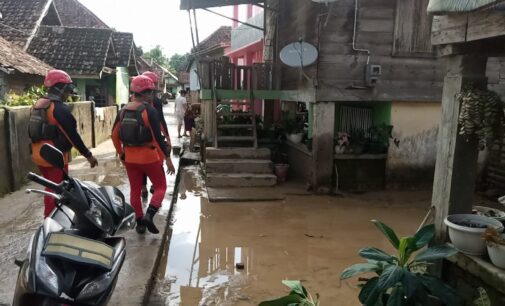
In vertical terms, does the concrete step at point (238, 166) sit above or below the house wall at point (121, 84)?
below

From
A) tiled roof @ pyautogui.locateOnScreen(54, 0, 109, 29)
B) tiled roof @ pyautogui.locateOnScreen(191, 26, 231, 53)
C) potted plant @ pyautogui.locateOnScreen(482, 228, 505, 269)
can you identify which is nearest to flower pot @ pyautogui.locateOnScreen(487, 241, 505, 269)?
potted plant @ pyautogui.locateOnScreen(482, 228, 505, 269)

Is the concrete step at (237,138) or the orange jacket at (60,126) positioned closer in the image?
the orange jacket at (60,126)

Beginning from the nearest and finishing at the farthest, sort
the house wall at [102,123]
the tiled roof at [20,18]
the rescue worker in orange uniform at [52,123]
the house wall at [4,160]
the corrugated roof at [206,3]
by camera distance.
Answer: the rescue worker in orange uniform at [52,123], the house wall at [4,160], the corrugated roof at [206,3], the house wall at [102,123], the tiled roof at [20,18]

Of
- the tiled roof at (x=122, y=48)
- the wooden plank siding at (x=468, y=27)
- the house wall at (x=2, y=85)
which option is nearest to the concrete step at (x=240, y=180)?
the wooden plank siding at (x=468, y=27)

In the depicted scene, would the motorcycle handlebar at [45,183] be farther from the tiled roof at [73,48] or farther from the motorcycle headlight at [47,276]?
the tiled roof at [73,48]

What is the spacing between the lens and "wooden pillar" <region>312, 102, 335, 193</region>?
8125 mm

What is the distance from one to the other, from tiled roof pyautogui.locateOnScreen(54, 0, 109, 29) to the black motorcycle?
23176mm

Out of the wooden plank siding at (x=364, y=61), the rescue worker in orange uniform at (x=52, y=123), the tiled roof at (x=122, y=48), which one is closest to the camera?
the rescue worker in orange uniform at (x=52, y=123)

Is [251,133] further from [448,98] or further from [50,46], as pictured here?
[50,46]

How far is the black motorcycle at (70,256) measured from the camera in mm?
2234

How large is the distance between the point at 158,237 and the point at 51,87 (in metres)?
1.98

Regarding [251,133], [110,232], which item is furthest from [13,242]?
[251,133]

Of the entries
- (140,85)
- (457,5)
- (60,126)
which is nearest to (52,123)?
(60,126)

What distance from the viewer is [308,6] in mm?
8711
